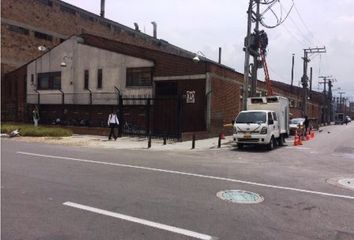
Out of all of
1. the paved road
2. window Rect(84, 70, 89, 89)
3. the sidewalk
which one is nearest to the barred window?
window Rect(84, 70, 89, 89)

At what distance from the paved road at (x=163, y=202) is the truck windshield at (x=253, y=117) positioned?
7518 mm

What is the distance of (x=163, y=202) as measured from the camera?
8.55 meters

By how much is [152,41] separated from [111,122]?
133 ft

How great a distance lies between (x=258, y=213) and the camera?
7945 millimetres

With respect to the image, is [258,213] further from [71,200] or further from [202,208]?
[71,200]

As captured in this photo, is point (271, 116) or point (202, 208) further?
point (271, 116)

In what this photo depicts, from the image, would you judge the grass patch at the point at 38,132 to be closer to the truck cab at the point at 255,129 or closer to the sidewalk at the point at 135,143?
the sidewalk at the point at 135,143

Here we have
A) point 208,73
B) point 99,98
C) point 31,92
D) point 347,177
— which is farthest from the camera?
point 31,92

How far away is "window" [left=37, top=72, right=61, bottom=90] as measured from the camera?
123 ft

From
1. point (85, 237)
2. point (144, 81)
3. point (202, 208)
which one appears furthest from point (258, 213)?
point (144, 81)

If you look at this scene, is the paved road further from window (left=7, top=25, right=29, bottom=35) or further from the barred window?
window (left=7, top=25, right=29, bottom=35)

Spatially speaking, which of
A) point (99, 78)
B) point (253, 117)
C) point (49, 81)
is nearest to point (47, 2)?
point (49, 81)

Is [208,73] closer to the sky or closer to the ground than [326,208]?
closer to the sky

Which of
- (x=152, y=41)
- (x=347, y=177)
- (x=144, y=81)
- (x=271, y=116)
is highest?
(x=152, y=41)
